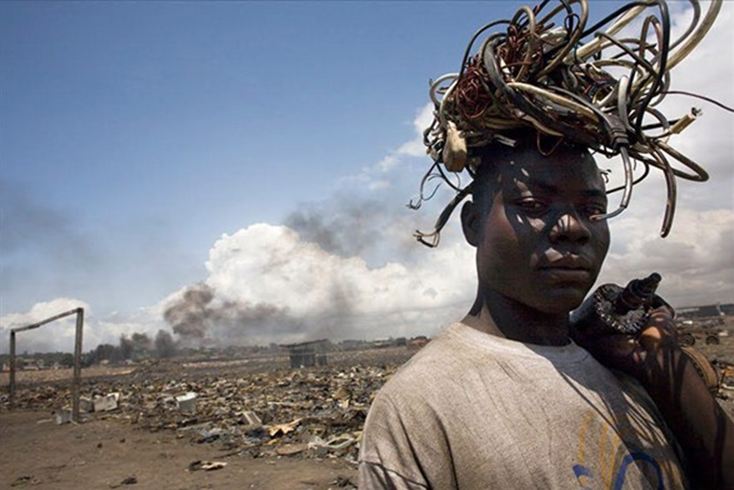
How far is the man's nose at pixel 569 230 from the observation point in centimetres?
157

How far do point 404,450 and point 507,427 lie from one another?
0.90 feet

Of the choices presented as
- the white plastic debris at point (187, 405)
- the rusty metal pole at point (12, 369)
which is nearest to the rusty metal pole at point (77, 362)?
the white plastic debris at point (187, 405)

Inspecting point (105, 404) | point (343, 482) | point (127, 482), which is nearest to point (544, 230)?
point (343, 482)

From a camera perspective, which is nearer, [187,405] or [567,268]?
[567,268]

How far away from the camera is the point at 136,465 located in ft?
30.8

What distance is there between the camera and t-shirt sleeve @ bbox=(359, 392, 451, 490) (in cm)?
134

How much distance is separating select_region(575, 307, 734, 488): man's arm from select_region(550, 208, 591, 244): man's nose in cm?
36

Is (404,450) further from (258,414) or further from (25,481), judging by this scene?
(258,414)

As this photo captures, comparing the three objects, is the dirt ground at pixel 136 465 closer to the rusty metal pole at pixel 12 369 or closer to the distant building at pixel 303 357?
the rusty metal pole at pixel 12 369

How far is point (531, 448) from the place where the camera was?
1.39m

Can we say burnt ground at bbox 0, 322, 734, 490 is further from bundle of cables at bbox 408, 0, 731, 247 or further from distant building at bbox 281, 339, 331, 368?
distant building at bbox 281, 339, 331, 368

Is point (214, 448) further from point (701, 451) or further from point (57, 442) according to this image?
point (701, 451)

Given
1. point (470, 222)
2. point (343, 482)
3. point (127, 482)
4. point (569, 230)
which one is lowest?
point (343, 482)

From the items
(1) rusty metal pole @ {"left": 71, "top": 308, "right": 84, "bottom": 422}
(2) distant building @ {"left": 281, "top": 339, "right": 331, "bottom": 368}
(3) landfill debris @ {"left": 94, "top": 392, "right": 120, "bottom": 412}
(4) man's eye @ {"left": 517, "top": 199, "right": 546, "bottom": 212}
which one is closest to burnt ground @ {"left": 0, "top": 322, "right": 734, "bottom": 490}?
(1) rusty metal pole @ {"left": 71, "top": 308, "right": 84, "bottom": 422}
